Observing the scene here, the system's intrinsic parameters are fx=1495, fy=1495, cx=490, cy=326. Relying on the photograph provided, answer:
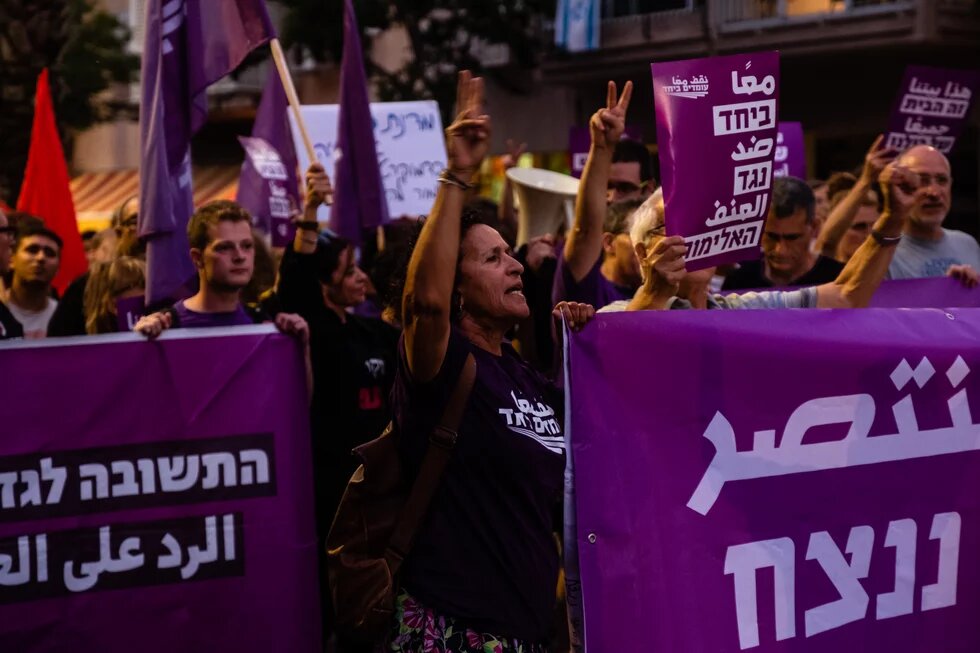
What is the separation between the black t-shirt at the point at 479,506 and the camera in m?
3.55

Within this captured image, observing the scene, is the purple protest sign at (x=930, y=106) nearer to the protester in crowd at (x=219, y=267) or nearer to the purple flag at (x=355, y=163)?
the purple flag at (x=355, y=163)

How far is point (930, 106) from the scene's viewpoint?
829 cm

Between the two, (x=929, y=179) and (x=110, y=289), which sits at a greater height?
(x=929, y=179)

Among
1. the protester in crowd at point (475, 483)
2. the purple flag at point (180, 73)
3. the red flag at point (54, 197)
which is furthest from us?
the red flag at point (54, 197)

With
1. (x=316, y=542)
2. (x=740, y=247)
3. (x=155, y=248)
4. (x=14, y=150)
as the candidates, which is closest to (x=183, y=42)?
(x=155, y=248)

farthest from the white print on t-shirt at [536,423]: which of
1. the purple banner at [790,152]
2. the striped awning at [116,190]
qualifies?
the striped awning at [116,190]

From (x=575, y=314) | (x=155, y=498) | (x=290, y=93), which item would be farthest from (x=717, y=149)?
(x=290, y=93)

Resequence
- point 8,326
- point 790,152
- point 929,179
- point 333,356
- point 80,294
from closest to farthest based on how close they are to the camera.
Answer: point 333,356
point 8,326
point 929,179
point 80,294
point 790,152

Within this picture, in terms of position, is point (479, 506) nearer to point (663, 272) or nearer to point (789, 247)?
point (663, 272)

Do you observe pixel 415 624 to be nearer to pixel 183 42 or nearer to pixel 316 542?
pixel 316 542

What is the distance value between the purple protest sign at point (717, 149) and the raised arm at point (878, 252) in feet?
2.28

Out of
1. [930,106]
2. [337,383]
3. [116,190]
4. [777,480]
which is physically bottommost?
[116,190]

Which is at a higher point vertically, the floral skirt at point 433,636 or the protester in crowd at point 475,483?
the protester in crowd at point 475,483

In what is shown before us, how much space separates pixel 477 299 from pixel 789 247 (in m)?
2.73
